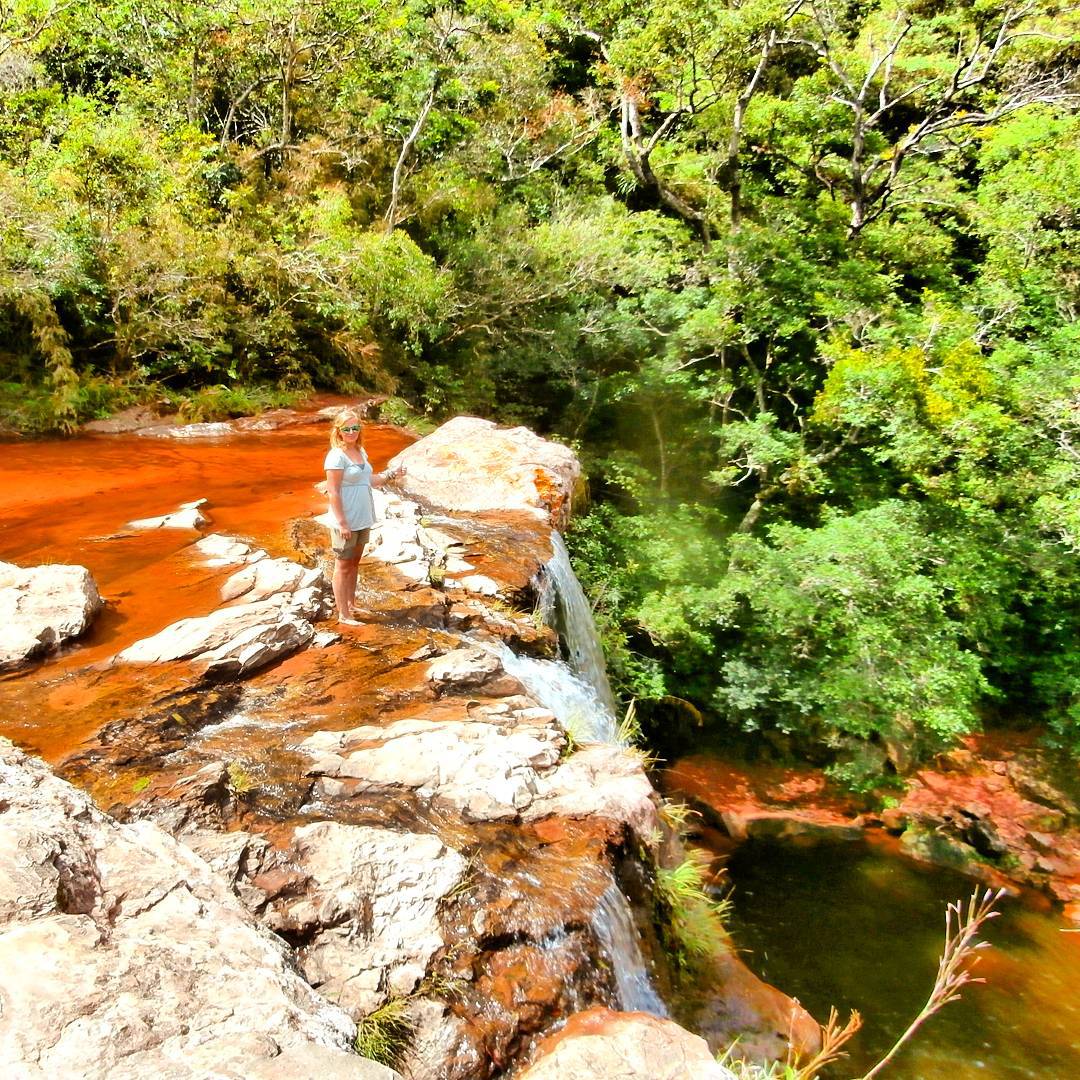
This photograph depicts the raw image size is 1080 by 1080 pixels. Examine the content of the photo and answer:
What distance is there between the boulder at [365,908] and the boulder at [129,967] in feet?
1.21

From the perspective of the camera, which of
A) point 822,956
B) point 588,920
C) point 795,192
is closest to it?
point 588,920

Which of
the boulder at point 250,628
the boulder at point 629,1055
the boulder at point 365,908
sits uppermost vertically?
the boulder at point 250,628

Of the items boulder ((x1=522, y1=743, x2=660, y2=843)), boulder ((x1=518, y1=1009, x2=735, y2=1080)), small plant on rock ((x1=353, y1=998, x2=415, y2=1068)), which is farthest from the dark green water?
small plant on rock ((x1=353, y1=998, x2=415, y2=1068))

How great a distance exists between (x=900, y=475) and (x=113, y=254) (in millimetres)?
13212

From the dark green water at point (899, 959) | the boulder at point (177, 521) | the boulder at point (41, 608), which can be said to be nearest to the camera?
the boulder at point (41, 608)

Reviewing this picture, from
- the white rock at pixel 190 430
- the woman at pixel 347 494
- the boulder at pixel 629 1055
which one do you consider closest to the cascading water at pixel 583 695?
the boulder at pixel 629 1055

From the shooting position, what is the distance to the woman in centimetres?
435

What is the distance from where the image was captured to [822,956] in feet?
26.8

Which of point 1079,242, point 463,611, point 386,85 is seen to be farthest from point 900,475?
point 386,85

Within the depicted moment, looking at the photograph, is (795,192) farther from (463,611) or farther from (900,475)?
(463,611)

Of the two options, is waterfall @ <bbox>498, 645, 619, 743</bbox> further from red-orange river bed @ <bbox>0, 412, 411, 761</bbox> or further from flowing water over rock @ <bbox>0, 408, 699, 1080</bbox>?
red-orange river bed @ <bbox>0, 412, 411, 761</bbox>

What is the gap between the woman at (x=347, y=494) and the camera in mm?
4348

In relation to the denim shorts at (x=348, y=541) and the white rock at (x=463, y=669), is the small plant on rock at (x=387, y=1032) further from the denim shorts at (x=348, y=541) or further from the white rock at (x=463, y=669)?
the denim shorts at (x=348, y=541)

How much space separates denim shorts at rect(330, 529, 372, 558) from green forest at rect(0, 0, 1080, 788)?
22.4ft
